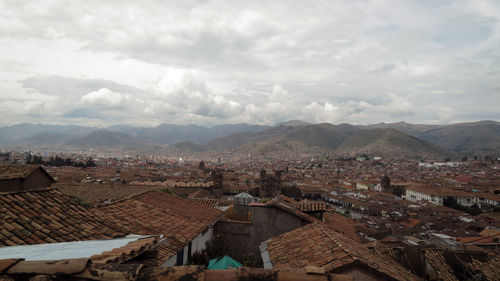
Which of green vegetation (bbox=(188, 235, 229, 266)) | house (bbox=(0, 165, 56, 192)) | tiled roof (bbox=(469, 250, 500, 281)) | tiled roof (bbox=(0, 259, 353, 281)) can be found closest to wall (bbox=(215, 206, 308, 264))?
green vegetation (bbox=(188, 235, 229, 266))

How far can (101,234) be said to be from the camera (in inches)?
190

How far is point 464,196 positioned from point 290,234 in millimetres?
59237

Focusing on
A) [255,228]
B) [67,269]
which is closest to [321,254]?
[255,228]

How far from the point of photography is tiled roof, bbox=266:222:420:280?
4871mm

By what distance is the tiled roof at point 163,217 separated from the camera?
256 inches

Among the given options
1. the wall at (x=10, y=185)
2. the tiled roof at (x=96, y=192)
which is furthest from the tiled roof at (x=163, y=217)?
the tiled roof at (x=96, y=192)

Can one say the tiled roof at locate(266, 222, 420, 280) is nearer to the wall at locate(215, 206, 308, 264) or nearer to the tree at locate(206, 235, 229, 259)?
the wall at locate(215, 206, 308, 264)

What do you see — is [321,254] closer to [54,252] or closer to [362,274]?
[362,274]

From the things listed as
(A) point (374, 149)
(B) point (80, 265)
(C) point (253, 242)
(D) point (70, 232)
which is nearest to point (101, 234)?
(D) point (70, 232)

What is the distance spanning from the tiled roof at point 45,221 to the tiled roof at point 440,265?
766 cm

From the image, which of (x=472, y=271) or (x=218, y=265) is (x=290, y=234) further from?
(x=472, y=271)

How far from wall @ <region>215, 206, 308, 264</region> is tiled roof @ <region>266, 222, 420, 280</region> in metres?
1.57

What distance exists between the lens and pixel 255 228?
9.59 metres

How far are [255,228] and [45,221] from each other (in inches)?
236
